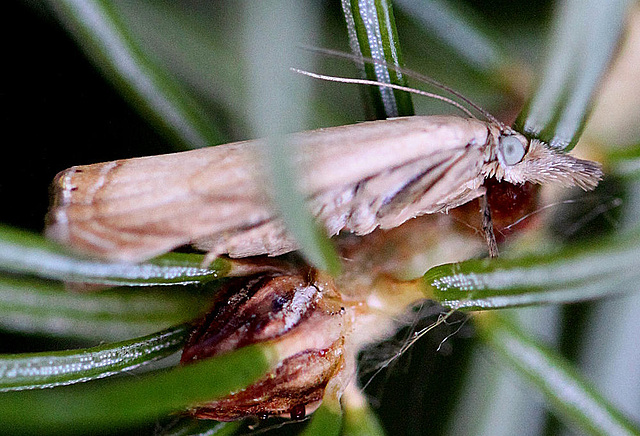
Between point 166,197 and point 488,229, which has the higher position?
point 166,197

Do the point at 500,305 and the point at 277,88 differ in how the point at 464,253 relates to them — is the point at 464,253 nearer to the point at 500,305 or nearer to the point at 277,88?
the point at 500,305

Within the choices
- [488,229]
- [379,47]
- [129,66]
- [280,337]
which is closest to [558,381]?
[488,229]

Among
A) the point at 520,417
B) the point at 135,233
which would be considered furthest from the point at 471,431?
the point at 135,233

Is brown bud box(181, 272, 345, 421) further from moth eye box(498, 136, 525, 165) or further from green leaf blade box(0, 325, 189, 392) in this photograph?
moth eye box(498, 136, 525, 165)

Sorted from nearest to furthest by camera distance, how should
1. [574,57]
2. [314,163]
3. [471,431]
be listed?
[574,57] → [314,163] → [471,431]

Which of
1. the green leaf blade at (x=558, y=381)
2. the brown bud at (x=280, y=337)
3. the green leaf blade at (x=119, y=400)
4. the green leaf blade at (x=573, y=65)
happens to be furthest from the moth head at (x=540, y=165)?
the green leaf blade at (x=119, y=400)

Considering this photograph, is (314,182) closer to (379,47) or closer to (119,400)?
(379,47)
